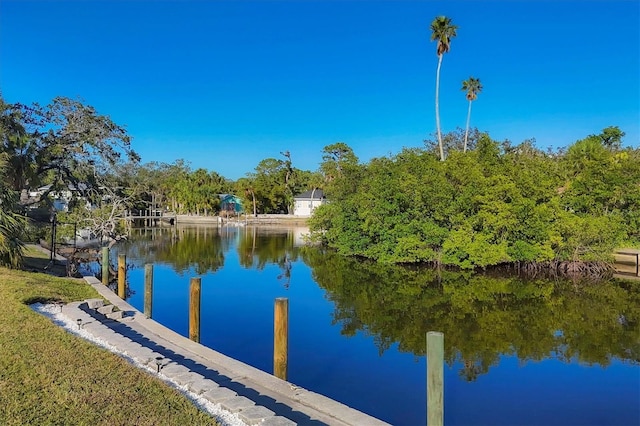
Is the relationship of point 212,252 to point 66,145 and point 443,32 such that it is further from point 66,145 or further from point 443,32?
point 443,32

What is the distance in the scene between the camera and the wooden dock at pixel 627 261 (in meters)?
21.7

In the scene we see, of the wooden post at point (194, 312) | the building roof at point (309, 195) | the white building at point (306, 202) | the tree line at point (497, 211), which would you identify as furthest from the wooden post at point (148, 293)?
the building roof at point (309, 195)

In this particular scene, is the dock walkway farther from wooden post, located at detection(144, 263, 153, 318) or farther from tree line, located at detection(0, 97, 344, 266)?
tree line, located at detection(0, 97, 344, 266)

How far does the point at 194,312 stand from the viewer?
10.5 meters

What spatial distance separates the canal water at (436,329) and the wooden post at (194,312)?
100 centimetres

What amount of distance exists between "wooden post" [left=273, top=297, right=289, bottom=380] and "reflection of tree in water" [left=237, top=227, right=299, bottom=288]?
35.0 ft

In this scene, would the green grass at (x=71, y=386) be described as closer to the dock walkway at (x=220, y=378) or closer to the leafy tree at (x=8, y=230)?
the dock walkway at (x=220, y=378)

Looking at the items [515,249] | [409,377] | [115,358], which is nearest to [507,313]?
[409,377]

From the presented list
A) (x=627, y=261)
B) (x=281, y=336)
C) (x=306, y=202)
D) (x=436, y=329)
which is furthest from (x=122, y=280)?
(x=306, y=202)

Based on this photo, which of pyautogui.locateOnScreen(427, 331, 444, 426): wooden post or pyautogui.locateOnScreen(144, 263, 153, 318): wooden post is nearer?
pyautogui.locateOnScreen(427, 331, 444, 426): wooden post

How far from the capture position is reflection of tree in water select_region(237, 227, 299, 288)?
24.3 meters

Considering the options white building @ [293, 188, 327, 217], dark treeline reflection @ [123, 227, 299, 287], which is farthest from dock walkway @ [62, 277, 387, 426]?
white building @ [293, 188, 327, 217]

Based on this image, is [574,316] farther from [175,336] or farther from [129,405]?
[129,405]

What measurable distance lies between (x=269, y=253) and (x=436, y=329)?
736 inches
